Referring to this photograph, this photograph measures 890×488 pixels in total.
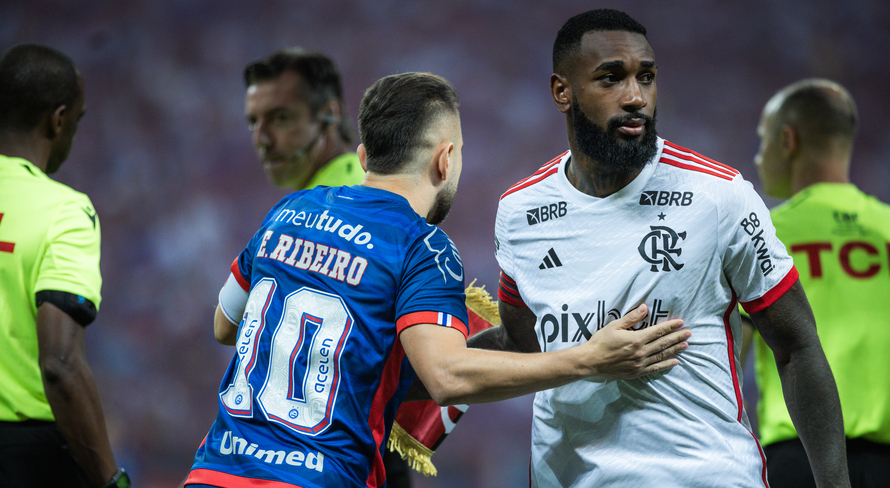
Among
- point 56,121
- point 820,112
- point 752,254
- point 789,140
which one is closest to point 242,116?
point 56,121

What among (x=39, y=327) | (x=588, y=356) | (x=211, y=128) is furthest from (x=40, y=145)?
(x=211, y=128)

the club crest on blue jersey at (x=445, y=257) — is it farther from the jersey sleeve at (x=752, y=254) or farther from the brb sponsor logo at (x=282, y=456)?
the jersey sleeve at (x=752, y=254)

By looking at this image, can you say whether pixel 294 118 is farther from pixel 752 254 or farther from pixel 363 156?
pixel 752 254

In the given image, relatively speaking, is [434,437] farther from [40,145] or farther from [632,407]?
[40,145]

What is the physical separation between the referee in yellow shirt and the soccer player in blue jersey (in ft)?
2.99

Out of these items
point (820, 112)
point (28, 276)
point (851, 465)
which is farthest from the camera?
point (820, 112)

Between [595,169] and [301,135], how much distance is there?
7.78 ft

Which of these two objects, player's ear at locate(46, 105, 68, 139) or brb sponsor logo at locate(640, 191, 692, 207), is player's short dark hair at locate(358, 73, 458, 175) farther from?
player's ear at locate(46, 105, 68, 139)

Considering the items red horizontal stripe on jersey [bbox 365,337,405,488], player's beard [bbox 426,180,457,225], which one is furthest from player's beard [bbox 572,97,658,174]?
red horizontal stripe on jersey [bbox 365,337,405,488]

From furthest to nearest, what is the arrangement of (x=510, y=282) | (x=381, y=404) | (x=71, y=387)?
(x=71, y=387) < (x=510, y=282) < (x=381, y=404)

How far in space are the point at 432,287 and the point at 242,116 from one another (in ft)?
18.8

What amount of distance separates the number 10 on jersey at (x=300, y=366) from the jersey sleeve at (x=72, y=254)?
1.06 m

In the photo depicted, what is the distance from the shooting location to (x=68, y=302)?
2.39 m

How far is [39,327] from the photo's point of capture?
2.37 metres
